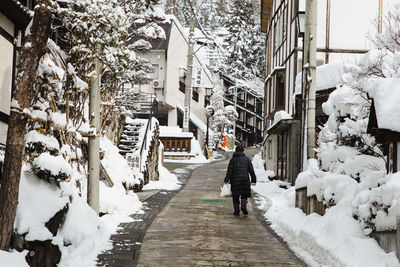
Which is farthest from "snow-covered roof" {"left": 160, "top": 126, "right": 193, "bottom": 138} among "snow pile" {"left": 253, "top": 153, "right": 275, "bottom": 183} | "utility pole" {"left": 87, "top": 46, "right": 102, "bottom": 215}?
"utility pole" {"left": 87, "top": 46, "right": 102, "bottom": 215}

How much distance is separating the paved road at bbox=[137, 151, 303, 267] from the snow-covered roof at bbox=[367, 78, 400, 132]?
2.47 meters

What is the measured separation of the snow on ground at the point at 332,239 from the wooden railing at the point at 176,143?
80.9 ft

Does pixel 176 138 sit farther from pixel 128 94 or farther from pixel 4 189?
pixel 4 189

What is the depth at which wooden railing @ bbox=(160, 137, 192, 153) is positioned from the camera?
35353 millimetres

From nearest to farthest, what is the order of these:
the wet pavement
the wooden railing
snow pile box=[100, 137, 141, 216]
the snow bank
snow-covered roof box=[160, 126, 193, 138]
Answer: the wet pavement
snow pile box=[100, 137, 141, 216]
the snow bank
snow-covered roof box=[160, 126, 193, 138]
the wooden railing

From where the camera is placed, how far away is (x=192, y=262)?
721 centimetres

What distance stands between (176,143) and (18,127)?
29515 mm

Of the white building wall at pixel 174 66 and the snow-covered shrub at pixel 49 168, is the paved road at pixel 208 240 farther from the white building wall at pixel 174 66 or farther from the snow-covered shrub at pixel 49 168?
the white building wall at pixel 174 66

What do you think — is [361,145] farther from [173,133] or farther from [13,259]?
[173,133]

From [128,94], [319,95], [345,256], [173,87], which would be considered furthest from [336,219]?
[173,87]

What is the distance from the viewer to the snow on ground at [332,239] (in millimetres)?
6188

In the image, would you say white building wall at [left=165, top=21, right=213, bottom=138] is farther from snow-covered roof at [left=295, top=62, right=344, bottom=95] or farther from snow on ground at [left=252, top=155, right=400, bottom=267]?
snow on ground at [left=252, top=155, right=400, bottom=267]

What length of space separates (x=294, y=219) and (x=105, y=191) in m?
4.35

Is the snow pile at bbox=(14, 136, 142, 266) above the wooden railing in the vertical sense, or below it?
below
